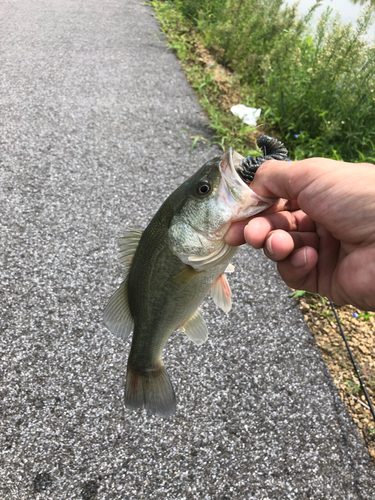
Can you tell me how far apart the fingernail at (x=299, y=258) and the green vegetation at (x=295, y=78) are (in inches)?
69.0

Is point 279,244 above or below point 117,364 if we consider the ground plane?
above

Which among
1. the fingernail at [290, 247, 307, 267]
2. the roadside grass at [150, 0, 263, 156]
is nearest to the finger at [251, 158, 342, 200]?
the fingernail at [290, 247, 307, 267]

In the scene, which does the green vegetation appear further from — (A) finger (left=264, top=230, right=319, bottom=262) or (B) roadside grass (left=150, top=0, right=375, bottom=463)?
(A) finger (left=264, top=230, right=319, bottom=262)

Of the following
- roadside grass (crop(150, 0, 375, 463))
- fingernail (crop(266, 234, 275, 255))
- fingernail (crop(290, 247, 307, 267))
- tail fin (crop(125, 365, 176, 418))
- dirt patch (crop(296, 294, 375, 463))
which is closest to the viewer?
fingernail (crop(266, 234, 275, 255))

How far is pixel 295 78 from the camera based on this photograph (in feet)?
15.8

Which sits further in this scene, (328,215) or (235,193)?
(328,215)

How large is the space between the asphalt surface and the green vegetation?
3.45 feet

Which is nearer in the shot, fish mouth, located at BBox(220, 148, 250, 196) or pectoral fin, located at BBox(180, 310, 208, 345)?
fish mouth, located at BBox(220, 148, 250, 196)

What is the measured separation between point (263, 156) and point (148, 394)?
1279 mm

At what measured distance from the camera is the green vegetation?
4.23 meters

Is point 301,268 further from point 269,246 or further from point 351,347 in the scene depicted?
point 351,347

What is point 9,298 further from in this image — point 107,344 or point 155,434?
point 155,434

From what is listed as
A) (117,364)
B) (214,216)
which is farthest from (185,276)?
(117,364)

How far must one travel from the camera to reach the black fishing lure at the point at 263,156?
1.46 meters
